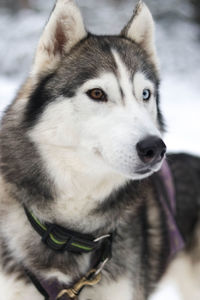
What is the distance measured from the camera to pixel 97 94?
197cm

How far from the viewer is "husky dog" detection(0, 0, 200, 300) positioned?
6.34 feet

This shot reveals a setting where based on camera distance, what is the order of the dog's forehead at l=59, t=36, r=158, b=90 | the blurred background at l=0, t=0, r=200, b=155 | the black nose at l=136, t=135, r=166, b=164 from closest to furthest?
the black nose at l=136, t=135, r=166, b=164 < the dog's forehead at l=59, t=36, r=158, b=90 < the blurred background at l=0, t=0, r=200, b=155

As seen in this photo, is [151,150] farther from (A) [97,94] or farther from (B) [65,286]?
(B) [65,286]

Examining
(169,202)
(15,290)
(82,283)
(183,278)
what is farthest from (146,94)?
(183,278)

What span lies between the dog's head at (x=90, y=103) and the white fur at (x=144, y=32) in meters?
0.08

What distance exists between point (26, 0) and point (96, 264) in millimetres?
10079

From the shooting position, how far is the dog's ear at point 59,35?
2.00m

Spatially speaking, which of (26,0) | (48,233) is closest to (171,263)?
(48,233)

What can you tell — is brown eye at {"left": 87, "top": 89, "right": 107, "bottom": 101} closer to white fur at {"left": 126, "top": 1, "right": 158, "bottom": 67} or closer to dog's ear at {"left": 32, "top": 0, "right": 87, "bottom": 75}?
dog's ear at {"left": 32, "top": 0, "right": 87, "bottom": 75}

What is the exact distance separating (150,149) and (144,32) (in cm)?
95

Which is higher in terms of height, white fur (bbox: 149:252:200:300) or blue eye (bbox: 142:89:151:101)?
blue eye (bbox: 142:89:151:101)

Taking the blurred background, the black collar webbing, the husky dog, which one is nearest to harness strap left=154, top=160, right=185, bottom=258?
the husky dog

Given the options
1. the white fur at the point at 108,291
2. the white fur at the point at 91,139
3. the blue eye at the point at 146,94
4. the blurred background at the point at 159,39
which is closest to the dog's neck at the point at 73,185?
the white fur at the point at 91,139

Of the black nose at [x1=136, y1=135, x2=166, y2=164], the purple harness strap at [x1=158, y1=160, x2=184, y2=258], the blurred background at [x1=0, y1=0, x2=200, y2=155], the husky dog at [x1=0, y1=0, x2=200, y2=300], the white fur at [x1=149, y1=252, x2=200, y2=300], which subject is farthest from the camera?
the blurred background at [x1=0, y1=0, x2=200, y2=155]
